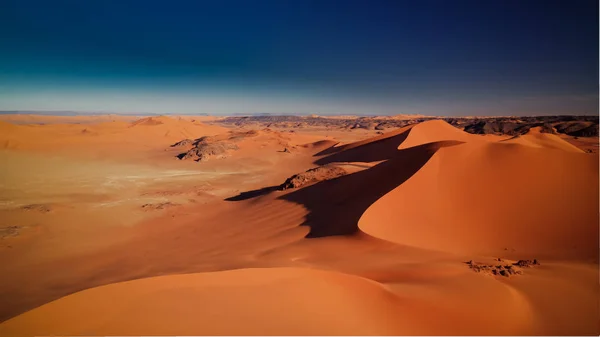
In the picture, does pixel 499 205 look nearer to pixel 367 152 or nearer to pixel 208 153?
pixel 367 152

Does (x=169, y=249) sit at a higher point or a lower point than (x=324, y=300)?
lower

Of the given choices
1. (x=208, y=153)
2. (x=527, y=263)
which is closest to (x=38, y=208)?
(x=208, y=153)

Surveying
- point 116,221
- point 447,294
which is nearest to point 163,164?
point 116,221

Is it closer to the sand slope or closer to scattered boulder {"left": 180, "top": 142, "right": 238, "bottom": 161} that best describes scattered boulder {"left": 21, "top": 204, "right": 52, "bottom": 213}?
the sand slope

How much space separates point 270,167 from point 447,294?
24019mm

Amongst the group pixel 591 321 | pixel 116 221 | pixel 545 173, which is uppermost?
pixel 545 173

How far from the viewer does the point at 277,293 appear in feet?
13.2

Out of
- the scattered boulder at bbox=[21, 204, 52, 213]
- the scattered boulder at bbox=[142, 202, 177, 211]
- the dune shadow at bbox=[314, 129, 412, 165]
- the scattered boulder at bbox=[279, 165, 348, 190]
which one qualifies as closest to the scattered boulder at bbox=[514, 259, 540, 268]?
the scattered boulder at bbox=[279, 165, 348, 190]

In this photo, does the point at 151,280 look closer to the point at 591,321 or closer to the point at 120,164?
the point at 591,321

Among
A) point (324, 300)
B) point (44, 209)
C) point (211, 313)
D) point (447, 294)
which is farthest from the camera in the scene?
point (44, 209)

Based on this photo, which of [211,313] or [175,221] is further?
[175,221]

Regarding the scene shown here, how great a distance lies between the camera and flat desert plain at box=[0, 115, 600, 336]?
358 centimetres

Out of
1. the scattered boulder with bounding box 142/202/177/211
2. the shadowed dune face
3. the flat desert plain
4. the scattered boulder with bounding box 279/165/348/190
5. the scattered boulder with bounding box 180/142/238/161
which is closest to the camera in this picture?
the flat desert plain

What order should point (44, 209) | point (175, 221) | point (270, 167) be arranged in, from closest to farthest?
point (175, 221), point (44, 209), point (270, 167)
